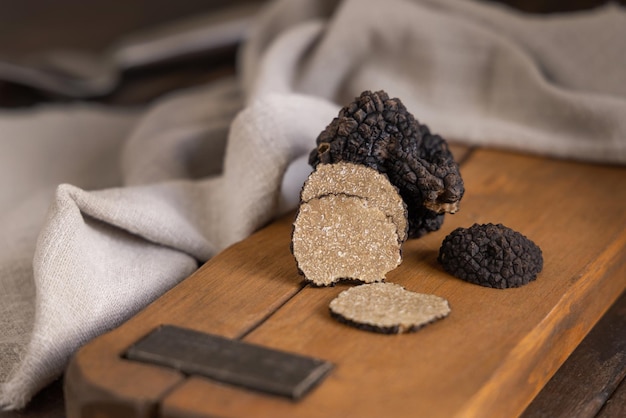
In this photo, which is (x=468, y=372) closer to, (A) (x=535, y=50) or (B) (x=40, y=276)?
(B) (x=40, y=276)

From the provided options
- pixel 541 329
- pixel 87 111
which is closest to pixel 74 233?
pixel 541 329

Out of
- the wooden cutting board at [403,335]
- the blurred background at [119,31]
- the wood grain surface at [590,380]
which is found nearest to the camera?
the wooden cutting board at [403,335]

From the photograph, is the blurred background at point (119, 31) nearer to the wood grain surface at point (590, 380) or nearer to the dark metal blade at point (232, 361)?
the wood grain surface at point (590, 380)

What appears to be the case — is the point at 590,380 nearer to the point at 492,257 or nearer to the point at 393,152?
the point at 492,257

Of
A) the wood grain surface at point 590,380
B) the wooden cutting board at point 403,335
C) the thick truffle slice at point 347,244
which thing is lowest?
the wood grain surface at point 590,380

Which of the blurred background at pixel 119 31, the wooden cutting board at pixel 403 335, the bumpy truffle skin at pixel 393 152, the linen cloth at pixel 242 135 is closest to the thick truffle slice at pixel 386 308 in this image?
the wooden cutting board at pixel 403 335

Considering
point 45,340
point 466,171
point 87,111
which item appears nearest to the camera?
point 45,340

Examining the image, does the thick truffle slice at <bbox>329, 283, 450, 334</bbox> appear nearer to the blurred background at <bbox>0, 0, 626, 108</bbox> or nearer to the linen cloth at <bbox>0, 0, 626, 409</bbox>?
the linen cloth at <bbox>0, 0, 626, 409</bbox>
